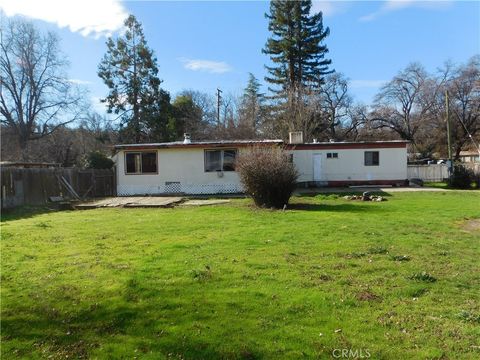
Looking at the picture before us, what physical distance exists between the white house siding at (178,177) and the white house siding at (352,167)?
511 centimetres

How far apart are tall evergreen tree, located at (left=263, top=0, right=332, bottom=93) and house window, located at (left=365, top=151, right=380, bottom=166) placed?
50.4ft

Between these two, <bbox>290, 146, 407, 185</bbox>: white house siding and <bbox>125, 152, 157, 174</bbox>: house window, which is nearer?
<bbox>125, 152, 157, 174</bbox>: house window

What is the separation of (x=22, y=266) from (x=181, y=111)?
33767mm

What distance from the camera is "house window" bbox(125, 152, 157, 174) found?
69.8 ft

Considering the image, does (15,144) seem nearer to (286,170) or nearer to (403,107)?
(286,170)

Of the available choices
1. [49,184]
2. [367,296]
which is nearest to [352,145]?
[49,184]

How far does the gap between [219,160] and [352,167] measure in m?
7.89

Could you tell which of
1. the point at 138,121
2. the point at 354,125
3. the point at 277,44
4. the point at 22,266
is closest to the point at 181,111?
the point at 138,121

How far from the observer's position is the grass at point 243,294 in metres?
3.63

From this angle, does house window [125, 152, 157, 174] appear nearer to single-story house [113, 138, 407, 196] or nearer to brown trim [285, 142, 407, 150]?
single-story house [113, 138, 407, 196]

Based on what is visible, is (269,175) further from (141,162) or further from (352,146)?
(352,146)

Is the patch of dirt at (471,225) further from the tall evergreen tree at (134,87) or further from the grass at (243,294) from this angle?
the tall evergreen tree at (134,87)

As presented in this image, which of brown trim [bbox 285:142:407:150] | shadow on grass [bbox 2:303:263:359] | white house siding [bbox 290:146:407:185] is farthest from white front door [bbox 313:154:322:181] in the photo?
shadow on grass [bbox 2:303:263:359]

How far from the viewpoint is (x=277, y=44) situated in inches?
1511
